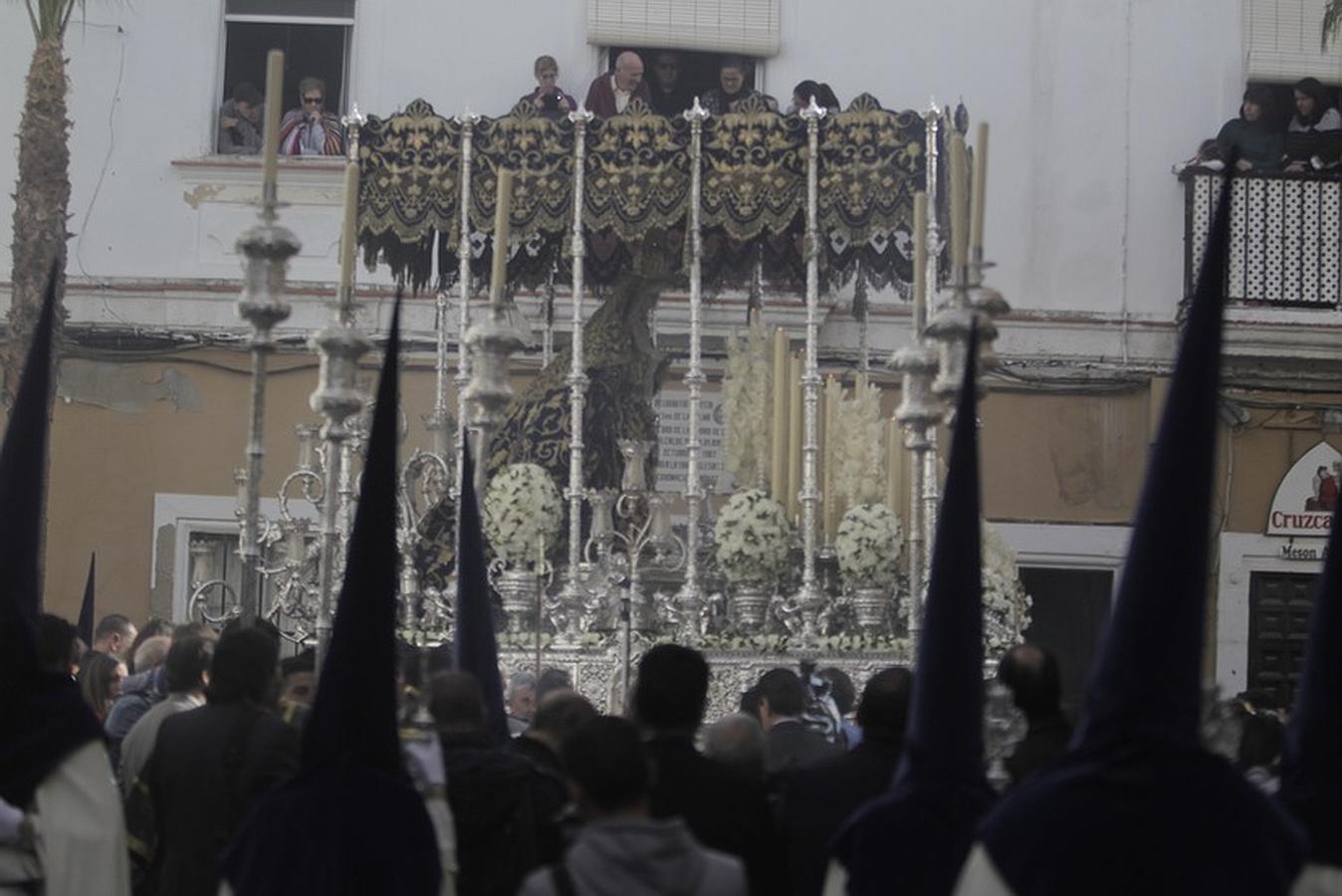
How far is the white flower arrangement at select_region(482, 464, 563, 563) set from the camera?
1359 centimetres

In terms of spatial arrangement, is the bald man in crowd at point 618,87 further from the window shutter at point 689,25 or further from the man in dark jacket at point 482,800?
the man in dark jacket at point 482,800

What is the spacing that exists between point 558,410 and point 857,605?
6.86ft

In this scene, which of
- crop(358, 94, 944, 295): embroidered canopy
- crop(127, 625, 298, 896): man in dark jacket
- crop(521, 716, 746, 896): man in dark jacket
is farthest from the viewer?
crop(358, 94, 944, 295): embroidered canopy

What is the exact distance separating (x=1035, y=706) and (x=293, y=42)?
15438mm

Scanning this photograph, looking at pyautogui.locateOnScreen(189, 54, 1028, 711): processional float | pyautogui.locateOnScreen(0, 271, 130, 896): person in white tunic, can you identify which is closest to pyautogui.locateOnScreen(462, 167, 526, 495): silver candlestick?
pyautogui.locateOnScreen(189, 54, 1028, 711): processional float

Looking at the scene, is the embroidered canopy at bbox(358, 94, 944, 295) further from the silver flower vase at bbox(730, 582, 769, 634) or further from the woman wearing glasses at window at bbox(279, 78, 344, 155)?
the woman wearing glasses at window at bbox(279, 78, 344, 155)

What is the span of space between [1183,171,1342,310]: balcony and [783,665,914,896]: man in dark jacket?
46.5 ft

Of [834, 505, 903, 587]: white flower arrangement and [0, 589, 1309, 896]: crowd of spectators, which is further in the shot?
[834, 505, 903, 587]: white flower arrangement

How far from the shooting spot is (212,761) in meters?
7.21

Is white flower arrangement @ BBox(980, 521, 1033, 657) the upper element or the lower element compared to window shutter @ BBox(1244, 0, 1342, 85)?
lower

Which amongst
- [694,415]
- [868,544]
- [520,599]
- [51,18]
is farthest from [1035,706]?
[51,18]

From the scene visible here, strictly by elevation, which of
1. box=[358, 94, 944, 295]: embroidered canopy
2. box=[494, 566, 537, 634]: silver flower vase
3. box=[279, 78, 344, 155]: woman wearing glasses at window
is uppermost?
box=[279, 78, 344, 155]: woman wearing glasses at window

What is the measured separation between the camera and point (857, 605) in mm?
13602

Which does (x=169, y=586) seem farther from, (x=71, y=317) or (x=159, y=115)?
(x=159, y=115)
